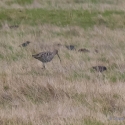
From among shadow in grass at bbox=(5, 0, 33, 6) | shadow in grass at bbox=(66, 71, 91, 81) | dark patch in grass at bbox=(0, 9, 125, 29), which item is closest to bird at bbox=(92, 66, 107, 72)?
shadow in grass at bbox=(66, 71, 91, 81)

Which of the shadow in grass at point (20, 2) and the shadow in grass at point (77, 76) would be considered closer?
the shadow in grass at point (77, 76)

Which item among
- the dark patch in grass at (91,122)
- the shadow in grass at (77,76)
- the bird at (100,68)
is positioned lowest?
the dark patch in grass at (91,122)

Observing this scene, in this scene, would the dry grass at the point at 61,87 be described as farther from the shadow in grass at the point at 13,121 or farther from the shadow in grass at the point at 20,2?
the shadow in grass at the point at 20,2

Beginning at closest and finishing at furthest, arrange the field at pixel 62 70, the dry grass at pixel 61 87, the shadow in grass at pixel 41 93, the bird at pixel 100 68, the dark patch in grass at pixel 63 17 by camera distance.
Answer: the dry grass at pixel 61 87, the field at pixel 62 70, the shadow in grass at pixel 41 93, the bird at pixel 100 68, the dark patch in grass at pixel 63 17

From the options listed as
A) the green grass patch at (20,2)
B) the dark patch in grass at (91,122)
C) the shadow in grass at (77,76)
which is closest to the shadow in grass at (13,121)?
the dark patch in grass at (91,122)

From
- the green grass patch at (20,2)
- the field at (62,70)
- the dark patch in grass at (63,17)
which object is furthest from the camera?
the green grass patch at (20,2)

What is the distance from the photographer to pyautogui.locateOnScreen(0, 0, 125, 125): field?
8.05m

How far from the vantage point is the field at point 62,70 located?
8.05 m

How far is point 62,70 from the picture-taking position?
477 inches

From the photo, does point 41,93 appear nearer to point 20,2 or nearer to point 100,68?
point 100,68

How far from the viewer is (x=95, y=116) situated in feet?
25.2

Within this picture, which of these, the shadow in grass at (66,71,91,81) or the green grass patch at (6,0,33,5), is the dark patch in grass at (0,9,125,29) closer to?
the green grass patch at (6,0,33,5)

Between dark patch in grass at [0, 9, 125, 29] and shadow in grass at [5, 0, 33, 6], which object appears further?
shadow in grass at [5, 0, 33, 6]

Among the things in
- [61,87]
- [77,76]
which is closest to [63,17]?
[77,76]
